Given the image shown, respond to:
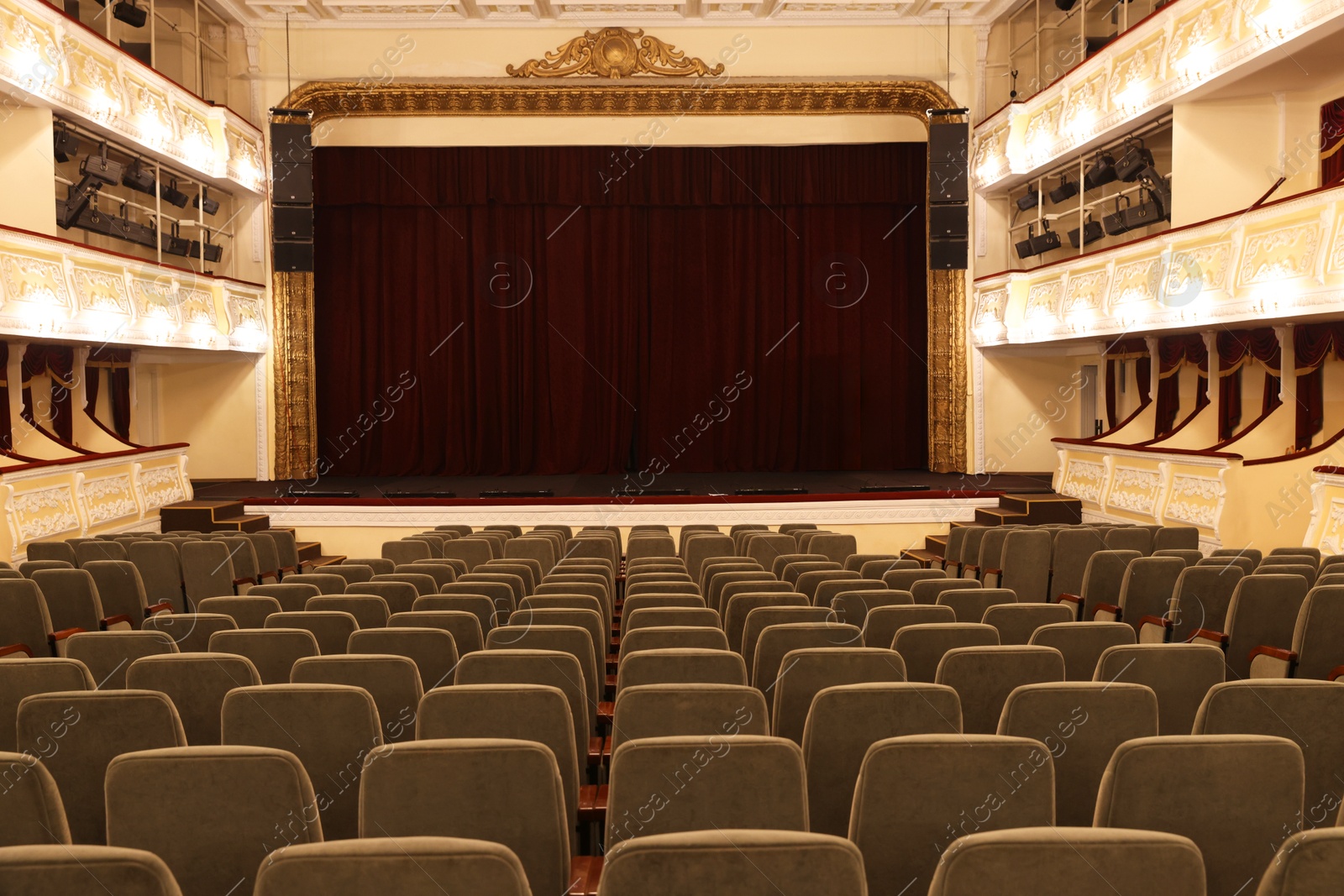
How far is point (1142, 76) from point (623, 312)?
8079 mm

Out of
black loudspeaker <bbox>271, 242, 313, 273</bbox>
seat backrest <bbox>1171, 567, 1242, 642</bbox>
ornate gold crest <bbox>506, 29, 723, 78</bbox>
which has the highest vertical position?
ornate gold crest <bbox>506, 29, 723, 78</bbox>

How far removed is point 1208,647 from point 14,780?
2.97m

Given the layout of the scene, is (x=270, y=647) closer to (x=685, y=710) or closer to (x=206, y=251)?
(x=685, y=710)

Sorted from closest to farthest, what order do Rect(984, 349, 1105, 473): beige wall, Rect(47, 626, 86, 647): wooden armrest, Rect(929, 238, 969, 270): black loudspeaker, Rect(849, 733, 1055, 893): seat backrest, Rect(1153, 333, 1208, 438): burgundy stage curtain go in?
Rect(849, 733, 1055, 893): seat backrest → Rect(47, 626, 86, 647): wooden armrest → Rect(1153, 333, 1208, 438): burgundy stage curtain → Rect(929, 238, 969, 270): black loudspeaker → Rect(984, 349, 1105, 473): beige wall

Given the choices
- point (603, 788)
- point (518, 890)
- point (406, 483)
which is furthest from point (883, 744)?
point (406, 483)

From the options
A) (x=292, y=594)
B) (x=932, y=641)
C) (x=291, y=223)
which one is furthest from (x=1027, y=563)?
(x=291, y=223)

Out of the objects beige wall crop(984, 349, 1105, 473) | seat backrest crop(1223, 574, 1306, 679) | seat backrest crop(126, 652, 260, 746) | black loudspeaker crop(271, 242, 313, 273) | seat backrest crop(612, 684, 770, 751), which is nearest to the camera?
seat backrest crop(612, 684, 770, 751)

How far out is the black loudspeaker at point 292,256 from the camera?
14.6 metres

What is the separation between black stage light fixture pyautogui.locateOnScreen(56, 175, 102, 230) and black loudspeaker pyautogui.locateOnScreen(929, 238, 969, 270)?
407 inches

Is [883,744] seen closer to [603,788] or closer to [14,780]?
[603,788]

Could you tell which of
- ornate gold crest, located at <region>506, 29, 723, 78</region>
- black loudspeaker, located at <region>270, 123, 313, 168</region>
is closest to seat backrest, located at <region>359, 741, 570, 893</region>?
black loudspeaker, located at <region>270, 123, 313, 168</region>

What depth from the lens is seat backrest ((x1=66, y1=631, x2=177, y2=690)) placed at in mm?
3475

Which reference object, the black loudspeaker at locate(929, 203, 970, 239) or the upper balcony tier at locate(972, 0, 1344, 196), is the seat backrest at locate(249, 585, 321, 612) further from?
the black loudspeaker at locate(929, 203, 970, 239)

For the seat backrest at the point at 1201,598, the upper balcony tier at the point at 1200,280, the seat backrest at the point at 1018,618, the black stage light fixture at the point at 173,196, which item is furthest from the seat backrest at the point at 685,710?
the black stage light fixture at the point at 173,196
